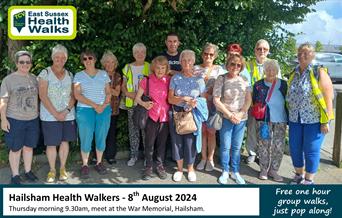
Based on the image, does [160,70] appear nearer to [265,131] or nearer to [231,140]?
[231,140]

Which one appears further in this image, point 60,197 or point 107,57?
point 107,57

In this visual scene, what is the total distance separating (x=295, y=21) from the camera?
6055 millimetres

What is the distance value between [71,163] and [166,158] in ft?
4.77

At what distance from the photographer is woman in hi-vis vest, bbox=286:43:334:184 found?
14.0ft

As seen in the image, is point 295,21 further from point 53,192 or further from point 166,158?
point 53,192

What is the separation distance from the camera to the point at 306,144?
4.47 m

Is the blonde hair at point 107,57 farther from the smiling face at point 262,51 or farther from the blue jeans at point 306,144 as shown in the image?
the blue jeans at point 306,144

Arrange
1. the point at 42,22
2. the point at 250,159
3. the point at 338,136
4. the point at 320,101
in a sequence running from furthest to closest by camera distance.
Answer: the point at 338,136 → the point at 250,159 → the point at 42,22 → the point at 320,101

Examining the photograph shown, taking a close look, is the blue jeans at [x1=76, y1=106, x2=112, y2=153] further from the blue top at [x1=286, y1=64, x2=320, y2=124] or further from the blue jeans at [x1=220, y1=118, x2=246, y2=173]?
the blue top at [x1=286, y1=64, x2=320, y2=124]

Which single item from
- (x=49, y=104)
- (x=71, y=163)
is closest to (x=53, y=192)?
(x=49, y=104)

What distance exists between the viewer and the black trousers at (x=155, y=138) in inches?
189

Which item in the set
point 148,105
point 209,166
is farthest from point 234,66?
point 209,166

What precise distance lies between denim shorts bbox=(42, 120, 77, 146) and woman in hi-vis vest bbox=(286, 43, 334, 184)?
2.84 m

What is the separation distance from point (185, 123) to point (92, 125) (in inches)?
49.2
